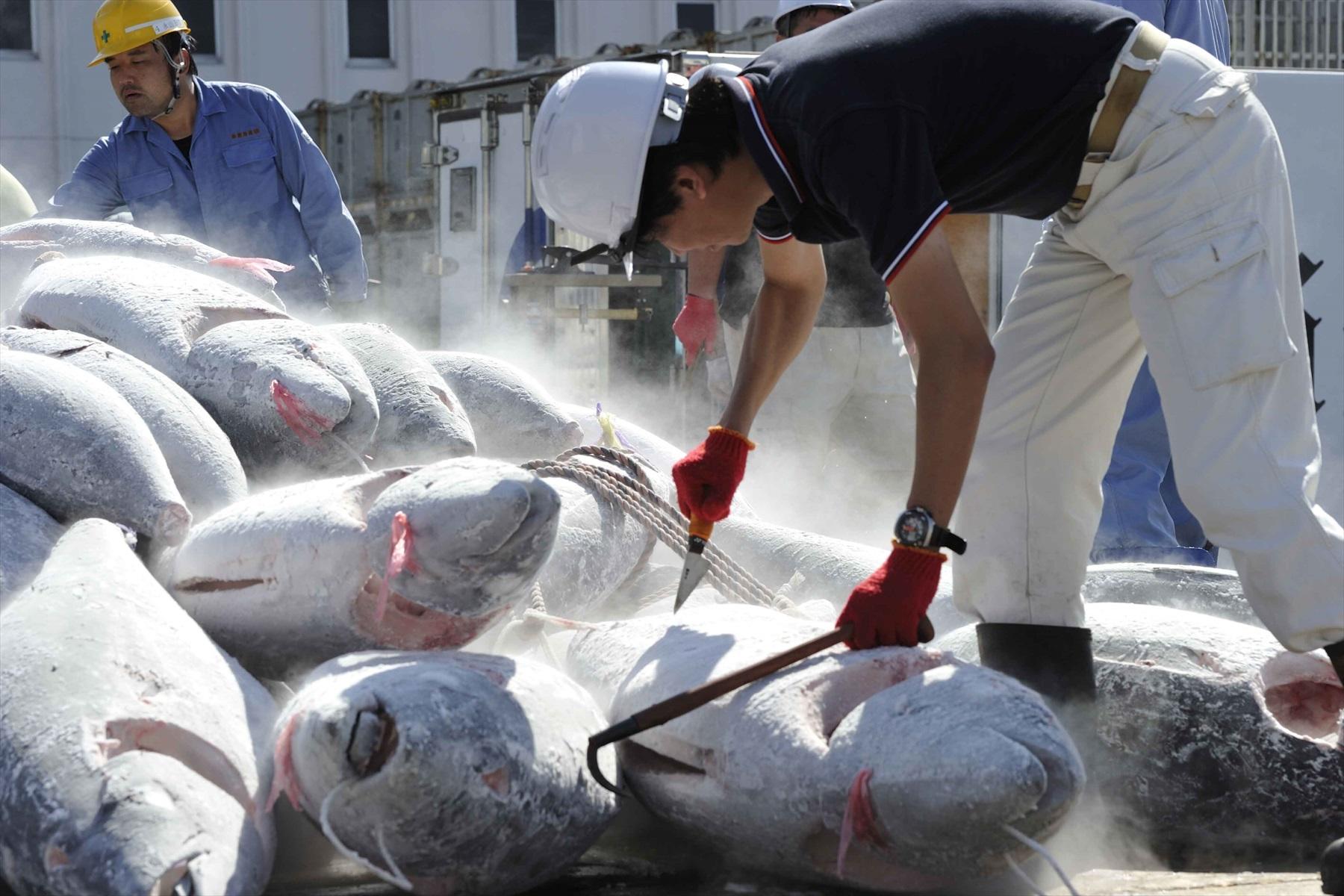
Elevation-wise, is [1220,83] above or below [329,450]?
above

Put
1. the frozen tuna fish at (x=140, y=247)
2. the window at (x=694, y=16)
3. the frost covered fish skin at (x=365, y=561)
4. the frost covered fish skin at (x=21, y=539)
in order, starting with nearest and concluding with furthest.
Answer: the frost covered fish skin at (x=365, y=561) < the frost covered fish skin at (x=21, y=539) < the frozen tuna fish at (x=140, y=247) < the window at (x=694, y=16)

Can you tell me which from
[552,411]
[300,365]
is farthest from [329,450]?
[552,411]

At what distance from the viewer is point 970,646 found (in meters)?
3.07

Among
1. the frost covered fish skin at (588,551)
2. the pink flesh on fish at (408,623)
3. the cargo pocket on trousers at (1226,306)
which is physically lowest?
the frost covered fish skin at (588,551)

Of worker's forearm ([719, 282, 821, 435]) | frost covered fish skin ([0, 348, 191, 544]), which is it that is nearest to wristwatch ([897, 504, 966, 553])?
worker's forearm ([719, 282, 821, 435])

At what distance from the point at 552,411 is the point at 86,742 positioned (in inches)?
79.6

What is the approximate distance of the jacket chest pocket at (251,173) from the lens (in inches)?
213

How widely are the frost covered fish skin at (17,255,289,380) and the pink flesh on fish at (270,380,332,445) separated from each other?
0.31m

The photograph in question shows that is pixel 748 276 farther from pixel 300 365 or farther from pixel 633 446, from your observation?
pixel 300 365

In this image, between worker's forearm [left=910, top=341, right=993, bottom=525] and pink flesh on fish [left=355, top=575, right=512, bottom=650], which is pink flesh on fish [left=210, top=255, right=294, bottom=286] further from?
worker's forearm [left=910, top=341, right=993, bottom=525]

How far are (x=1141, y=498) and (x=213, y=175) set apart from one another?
3.36 meters

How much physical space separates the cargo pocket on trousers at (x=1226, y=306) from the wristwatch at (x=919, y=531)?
624 mm

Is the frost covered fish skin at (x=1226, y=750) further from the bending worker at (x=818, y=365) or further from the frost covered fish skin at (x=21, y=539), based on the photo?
the bending worker at (x=818, y=365)

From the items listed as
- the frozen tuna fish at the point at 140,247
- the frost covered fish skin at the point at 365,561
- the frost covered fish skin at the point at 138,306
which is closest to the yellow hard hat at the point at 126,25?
the frozen tuna fish at the point at 140,247
